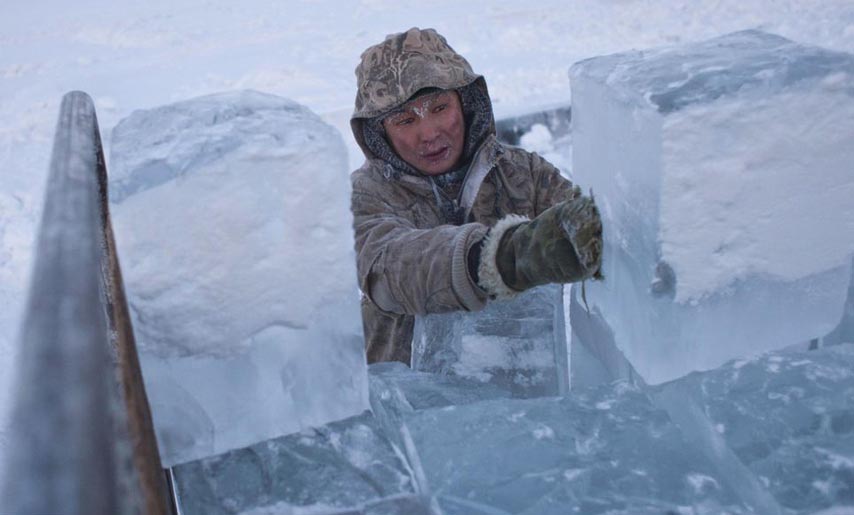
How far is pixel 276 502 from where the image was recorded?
3.69ft

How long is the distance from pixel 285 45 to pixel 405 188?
22.6 feet

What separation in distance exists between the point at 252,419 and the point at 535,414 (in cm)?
48

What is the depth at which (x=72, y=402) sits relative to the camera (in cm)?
49

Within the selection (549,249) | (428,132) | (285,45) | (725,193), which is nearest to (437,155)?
(428,132)

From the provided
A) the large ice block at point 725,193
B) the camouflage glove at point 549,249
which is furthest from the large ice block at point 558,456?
the camouflage glove at point 549,249

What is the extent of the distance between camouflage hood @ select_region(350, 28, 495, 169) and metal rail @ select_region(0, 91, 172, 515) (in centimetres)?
147

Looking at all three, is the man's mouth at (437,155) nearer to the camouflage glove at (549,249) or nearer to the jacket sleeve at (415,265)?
the jacket sleeve at (415,265)

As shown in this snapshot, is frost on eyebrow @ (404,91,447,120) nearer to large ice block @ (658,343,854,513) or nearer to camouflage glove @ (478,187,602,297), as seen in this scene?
camouflage glove @ (478,187,602,297)

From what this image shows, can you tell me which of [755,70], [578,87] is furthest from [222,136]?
[755,70]

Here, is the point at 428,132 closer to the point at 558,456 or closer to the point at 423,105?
the point at 423,105

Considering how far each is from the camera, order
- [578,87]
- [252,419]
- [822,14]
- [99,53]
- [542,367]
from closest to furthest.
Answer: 1. [252,419]
2. [578,87]
3. [542,367]
4. [822,14]
5. [99,53]

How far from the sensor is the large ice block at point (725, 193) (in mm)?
1165

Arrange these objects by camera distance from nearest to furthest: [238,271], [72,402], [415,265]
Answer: [72,402] < [238,271] < [415,265]

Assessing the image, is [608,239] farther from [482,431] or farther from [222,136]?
[222,136]
